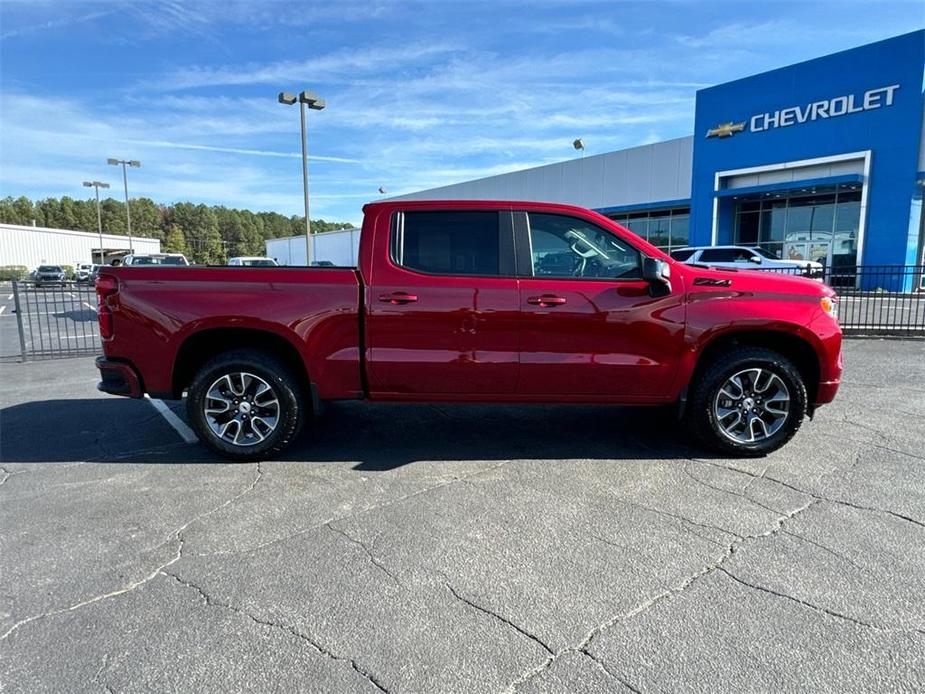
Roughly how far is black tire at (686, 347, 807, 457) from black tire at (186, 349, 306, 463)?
324 centimetres

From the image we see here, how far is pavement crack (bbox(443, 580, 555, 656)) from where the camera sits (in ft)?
8.03

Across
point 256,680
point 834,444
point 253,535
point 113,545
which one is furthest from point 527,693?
point 834,444

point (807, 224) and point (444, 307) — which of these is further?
point (807, 224)

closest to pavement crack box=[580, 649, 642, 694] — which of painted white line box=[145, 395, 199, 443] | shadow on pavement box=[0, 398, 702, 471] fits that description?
shadow on pavement box=[0, 398, 702, 471]

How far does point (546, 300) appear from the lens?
446cm

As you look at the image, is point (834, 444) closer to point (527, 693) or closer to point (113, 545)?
point (527, 693)

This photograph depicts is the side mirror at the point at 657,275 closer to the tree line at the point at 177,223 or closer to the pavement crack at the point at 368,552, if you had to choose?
the pavement crack at the point at 368,552

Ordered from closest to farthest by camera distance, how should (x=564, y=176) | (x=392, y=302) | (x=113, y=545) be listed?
(x=113, y=545) < (x=392, y=302) < (x=564, y=176)

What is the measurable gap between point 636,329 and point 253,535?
307cm

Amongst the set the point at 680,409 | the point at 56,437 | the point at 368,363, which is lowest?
the point at 56,437

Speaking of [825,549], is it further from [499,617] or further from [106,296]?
[106,296]

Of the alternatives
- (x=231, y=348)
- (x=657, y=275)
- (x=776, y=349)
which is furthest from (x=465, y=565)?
(x=776, y=349)

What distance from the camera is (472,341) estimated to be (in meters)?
4.50

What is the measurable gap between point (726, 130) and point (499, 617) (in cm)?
3064
